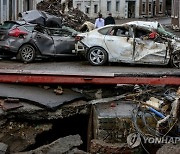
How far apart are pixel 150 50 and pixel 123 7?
56154 millimetres

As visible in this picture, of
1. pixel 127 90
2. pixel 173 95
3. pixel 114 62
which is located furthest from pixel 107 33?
pixel 173 95

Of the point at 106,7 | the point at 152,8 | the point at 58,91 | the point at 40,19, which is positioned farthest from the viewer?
the point at 152,8

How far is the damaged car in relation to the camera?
16875 mm

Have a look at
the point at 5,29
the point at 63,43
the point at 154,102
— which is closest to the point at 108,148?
the point at 154,102

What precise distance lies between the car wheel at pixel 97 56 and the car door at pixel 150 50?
3.36 feet

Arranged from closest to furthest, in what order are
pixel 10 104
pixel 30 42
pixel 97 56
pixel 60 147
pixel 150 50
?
1. pixel 60 147
2. pixel 10 104
3. pixel 150 50
4. pixel 97 56
5. pixel 30 42

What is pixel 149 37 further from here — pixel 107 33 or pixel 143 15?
pixel 143 15

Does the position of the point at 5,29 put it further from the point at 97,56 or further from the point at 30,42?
the point at 97,56

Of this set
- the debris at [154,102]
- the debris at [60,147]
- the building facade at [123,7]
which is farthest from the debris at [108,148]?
the building facade at [123,7]

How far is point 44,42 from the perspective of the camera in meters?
17.2

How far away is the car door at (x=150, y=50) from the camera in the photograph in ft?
52.4

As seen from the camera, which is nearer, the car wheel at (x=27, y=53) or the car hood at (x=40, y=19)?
the car wheel at (x=27, y=53)

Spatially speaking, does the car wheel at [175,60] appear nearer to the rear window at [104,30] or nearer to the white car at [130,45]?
the white car at [130,45]

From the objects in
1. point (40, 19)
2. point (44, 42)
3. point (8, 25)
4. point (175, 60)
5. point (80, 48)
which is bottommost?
point (175, 60)
